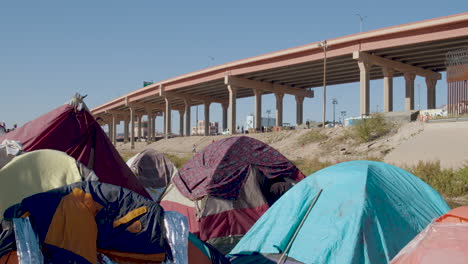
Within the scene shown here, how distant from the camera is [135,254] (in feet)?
13.0

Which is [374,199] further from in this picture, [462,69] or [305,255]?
[462,69]

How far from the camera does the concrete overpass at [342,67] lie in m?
29.8

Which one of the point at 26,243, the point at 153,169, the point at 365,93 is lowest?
the point at 153,169

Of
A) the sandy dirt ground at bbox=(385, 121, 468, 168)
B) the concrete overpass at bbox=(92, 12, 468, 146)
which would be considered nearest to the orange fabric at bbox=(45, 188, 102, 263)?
the sandy dirt ground at bbox=(385, 121, 468, 168)

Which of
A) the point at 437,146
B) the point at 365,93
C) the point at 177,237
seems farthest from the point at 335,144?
the point at 177,237

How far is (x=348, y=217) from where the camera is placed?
17.7 ft

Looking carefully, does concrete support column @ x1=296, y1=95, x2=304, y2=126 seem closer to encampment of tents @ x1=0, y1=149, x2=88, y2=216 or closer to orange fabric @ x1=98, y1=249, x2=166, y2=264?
encampment of tents @ x1=0, y1=149, x2=88, y2=216

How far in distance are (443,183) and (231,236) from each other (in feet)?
25.4

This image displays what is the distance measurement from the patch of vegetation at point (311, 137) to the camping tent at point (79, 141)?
83.5 ft

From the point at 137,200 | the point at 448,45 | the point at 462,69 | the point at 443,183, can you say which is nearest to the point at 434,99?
the point at 448,45

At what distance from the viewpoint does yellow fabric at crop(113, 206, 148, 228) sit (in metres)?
3.98

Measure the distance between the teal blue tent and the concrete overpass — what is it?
25355 millimetres

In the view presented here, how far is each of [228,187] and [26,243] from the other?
4543 millimetres

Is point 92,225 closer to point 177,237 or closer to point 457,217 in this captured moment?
point 177,237
